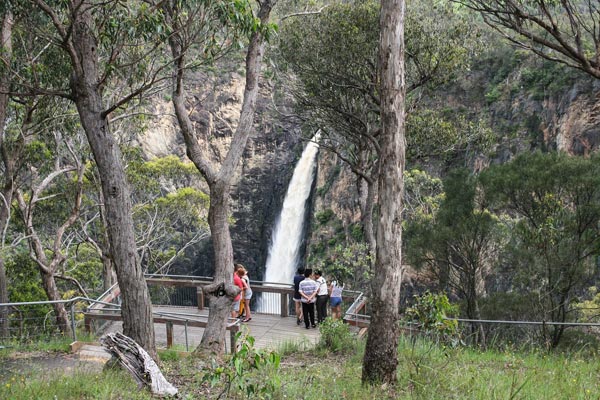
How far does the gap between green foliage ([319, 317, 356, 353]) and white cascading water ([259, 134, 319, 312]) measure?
20.7m

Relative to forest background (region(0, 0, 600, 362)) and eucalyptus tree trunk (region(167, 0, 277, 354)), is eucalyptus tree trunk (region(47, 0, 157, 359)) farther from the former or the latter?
eucalyptus tree trunk (region(167, 0, 277, 354))

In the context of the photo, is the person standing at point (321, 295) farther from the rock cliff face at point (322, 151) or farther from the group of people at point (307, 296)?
the rock cliff face at point (322, 151)

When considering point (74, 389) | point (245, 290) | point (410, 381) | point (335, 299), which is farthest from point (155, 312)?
point (410, 381)

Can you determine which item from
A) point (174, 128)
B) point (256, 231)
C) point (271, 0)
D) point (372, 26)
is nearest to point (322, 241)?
point (256, 231)

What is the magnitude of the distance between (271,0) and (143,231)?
48.5 feet

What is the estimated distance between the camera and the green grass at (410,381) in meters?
5.88

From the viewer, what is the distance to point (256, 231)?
35250mm

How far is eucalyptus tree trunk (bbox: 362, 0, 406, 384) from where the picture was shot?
6.59 m

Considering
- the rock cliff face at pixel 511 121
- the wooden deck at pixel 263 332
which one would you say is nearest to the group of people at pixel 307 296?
the wooden deck at pixel 263 332

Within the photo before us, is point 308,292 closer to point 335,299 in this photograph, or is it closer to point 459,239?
point 335,299

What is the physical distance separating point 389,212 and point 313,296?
5.79 m

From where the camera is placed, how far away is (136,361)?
20.6 feet

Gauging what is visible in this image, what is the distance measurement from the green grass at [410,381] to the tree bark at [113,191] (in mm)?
850

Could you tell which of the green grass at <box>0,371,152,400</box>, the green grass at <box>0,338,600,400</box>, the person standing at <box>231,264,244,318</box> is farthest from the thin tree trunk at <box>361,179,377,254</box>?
the green grass at <box>0,371,152,400</box>
